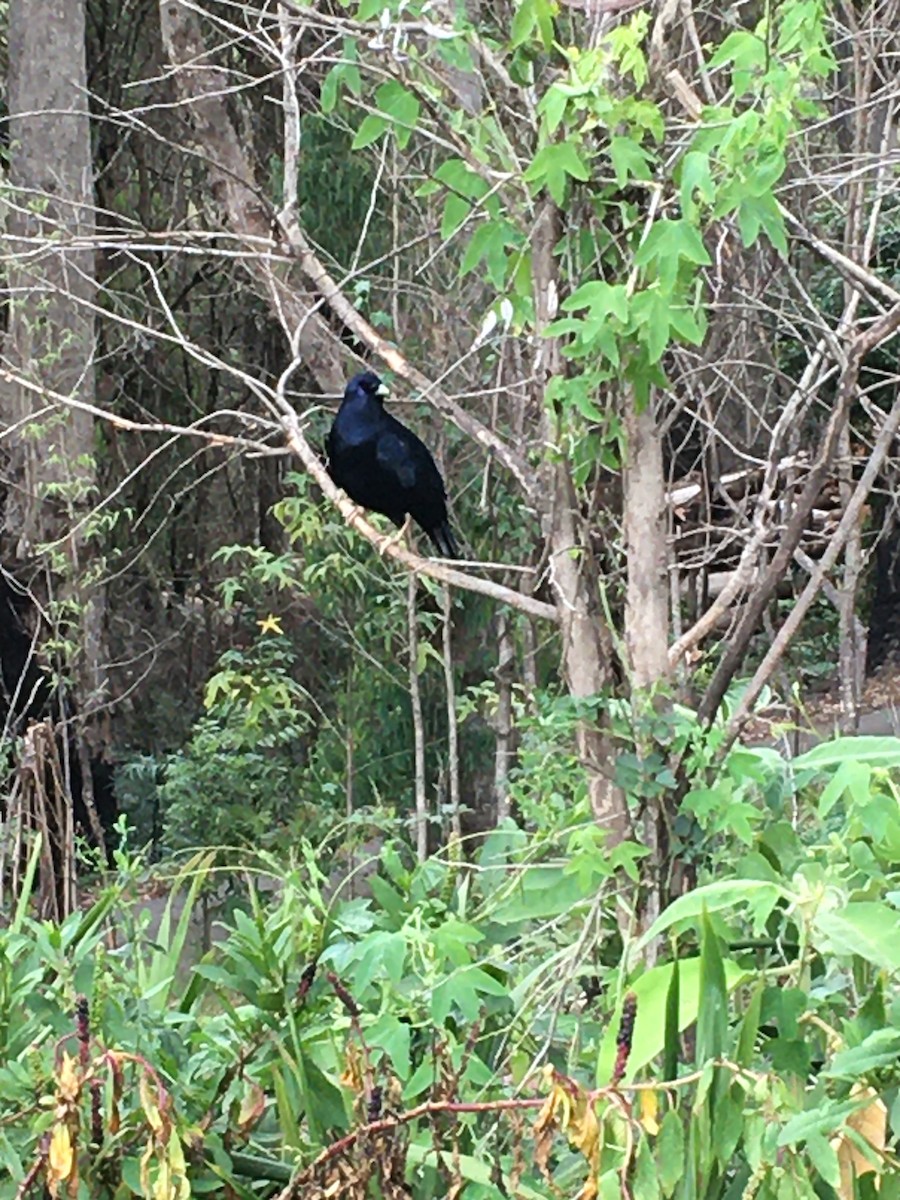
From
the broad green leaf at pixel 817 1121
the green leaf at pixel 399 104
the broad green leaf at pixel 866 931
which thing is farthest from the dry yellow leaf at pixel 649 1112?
the green leaf at pixel 399 104

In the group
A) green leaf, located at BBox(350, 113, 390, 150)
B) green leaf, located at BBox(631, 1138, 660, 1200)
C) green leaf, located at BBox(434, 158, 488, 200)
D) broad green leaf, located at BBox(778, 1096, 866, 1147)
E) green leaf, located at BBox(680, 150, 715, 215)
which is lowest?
green leaf, located at BBox(631, 1138, 660, 1200)

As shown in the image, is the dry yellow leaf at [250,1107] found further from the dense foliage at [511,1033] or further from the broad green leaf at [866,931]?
the broad green leaf at [866,931]

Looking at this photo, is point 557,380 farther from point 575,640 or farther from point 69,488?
point 69,488

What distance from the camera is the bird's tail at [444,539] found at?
460cm

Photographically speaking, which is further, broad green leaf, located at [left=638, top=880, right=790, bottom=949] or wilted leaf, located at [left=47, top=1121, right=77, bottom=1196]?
wilted leaf, located at [left=47, top=1121, right=77, bottom=1196]

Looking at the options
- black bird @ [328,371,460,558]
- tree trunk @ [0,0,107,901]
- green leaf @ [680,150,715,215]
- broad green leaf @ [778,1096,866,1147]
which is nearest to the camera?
broad green leaf @ [778,1096,866,1147]

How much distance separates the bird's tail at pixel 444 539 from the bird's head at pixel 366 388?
0.40m

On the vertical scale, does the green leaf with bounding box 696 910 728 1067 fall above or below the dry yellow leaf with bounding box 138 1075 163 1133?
above

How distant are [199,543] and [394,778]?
3784 mm

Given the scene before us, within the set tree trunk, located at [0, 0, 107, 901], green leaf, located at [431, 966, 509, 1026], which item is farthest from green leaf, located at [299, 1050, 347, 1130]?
tree trunk, located at [0, 0, 107, 901]

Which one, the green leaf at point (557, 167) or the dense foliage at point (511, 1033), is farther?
the green leaf at point (557, 167)

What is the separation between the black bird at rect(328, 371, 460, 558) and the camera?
14.4ft

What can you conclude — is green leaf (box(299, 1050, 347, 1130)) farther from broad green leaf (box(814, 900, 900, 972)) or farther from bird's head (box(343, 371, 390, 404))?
bird's head (box(343, 371, 390, 404))

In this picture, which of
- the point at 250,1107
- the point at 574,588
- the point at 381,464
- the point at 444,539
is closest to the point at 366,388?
the point at 381,464
